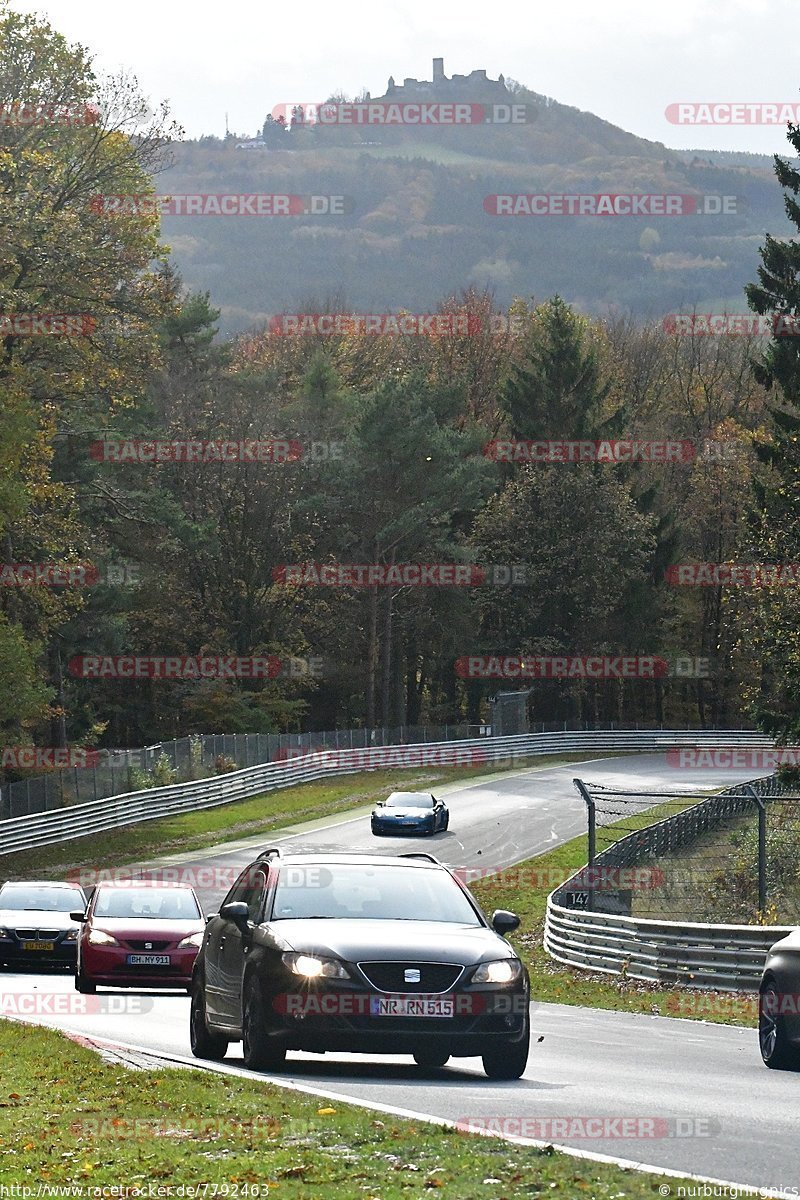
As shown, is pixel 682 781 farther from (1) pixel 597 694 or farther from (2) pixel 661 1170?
(2) pixel 661 1170

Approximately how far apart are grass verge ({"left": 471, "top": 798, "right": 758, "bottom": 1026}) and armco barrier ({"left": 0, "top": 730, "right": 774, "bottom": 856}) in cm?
1335

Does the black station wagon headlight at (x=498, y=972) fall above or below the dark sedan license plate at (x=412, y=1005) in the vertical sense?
above

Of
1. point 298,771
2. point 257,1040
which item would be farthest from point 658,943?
point 298,771

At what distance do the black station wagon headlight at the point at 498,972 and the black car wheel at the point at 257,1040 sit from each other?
1383 mm

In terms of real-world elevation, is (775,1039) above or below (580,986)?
above

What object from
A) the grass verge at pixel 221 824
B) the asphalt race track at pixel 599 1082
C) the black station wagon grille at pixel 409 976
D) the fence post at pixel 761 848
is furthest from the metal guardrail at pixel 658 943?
the grass verge at pixel 221 824

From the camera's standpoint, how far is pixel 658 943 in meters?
24.7

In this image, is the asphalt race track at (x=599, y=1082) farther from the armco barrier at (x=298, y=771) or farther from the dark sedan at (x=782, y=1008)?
the armco barrier at (x=298, y=771)

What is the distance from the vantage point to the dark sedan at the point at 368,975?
1195cm

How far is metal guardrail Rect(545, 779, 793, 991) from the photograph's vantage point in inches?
892

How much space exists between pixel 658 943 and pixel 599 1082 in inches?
498

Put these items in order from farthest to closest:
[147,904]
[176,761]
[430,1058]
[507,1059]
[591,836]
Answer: [176,761]
[591,836]
[147,904]
[430,1058]
[507,1059]

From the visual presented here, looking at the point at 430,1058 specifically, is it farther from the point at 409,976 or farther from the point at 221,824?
the point at 221,824

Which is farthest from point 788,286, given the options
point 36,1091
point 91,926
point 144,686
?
point 144,686
